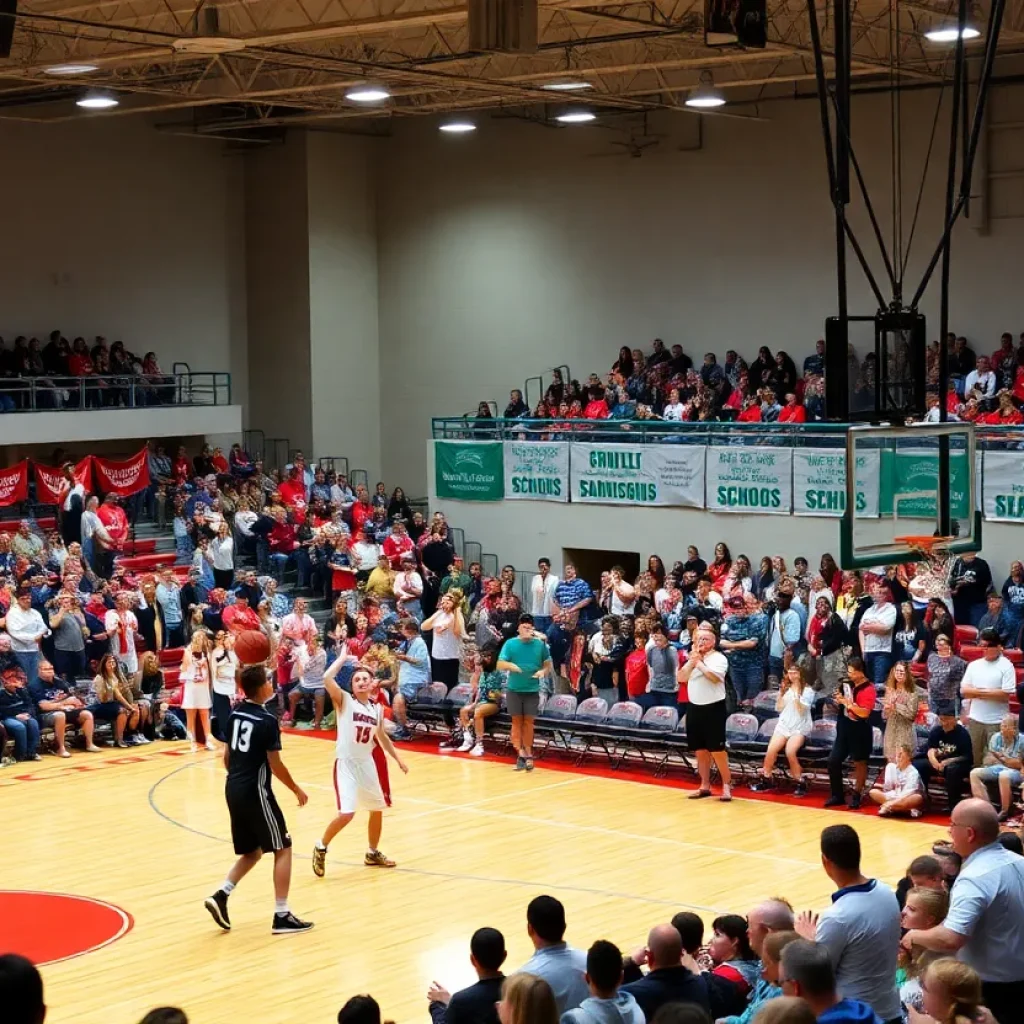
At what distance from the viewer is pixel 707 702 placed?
666 inches

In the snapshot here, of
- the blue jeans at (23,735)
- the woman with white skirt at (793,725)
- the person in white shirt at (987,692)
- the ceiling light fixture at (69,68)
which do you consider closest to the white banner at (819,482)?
the woman with white skirt at (793,725)

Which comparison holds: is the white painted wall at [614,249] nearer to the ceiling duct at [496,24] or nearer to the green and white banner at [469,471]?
the green and white banner at [469,471]

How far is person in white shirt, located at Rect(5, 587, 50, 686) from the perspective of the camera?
787 inches

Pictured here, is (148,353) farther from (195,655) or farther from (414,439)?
(195,655)

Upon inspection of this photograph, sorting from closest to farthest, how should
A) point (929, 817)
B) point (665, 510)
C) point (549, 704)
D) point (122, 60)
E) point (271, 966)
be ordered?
point (271, 966) < point (929, 817) < point (549, 704) < point (122, 60) < point (665, 510)

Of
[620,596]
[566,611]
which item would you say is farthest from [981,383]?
[566,611]

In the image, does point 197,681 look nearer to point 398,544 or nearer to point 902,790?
point 398,544

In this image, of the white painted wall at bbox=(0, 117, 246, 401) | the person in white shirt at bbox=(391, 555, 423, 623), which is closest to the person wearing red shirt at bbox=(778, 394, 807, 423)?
the person in white shirt at bbox=(391, 555, 423, 623)

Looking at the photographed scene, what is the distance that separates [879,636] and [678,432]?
606 centimetres

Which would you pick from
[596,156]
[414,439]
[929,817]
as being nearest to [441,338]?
[414,439]

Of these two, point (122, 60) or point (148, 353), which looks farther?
point (148, 353)

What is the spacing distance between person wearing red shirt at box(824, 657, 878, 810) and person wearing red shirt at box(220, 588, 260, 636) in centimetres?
789

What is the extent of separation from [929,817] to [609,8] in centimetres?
1106

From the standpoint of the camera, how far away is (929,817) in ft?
52.9
